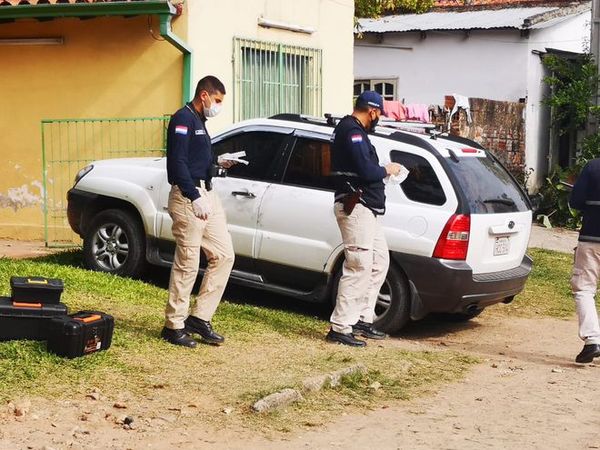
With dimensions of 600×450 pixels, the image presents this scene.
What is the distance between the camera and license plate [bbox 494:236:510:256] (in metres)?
9.37

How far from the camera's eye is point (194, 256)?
26.2 feet

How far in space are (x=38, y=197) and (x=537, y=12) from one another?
1214 cm

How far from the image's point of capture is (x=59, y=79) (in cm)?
1347

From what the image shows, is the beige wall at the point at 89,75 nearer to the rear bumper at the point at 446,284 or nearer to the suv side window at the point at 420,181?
the suv side window at the point at 420,181

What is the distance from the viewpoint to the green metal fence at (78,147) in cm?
1320

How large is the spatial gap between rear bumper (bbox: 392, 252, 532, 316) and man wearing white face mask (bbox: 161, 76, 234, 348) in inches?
69.6

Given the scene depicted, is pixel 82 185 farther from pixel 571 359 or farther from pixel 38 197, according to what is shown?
pixel 571 359

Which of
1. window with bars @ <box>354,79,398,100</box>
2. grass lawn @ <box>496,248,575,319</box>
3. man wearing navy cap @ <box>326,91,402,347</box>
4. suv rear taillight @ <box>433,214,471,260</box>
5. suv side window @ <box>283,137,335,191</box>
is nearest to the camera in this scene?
man wearing navy cap @ <box>326,91,402,347</box>

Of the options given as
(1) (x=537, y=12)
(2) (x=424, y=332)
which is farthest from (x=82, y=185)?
(1) (x=537, y=12)

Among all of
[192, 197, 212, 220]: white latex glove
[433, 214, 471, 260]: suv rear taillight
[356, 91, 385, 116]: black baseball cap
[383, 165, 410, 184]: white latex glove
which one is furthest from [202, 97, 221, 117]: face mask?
[433, 214, 471, 260]: suv rear taillight

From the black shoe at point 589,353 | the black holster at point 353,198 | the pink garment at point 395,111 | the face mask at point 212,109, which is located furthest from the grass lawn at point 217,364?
the pink garment at point 395,111

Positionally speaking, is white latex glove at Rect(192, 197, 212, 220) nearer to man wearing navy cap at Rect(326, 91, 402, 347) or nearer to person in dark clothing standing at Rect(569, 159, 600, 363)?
man wearing navy cap at Rect(326, 91, 402, 347)

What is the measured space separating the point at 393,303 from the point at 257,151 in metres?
1.94

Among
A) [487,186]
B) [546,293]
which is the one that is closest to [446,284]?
[487,186]
